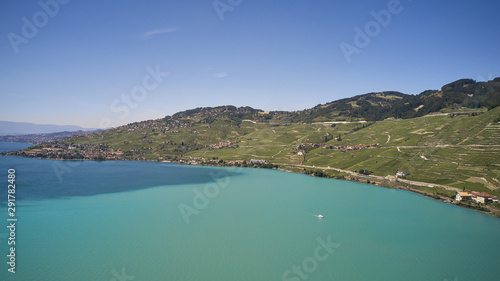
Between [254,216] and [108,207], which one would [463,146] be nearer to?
[254,216]

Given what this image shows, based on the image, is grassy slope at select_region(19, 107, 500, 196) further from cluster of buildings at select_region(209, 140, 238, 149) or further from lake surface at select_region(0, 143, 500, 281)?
lake surface at select_region(0, 143, 500, 281)

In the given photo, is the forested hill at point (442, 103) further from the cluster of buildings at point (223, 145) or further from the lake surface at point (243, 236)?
the lake surface at point (243, 236)

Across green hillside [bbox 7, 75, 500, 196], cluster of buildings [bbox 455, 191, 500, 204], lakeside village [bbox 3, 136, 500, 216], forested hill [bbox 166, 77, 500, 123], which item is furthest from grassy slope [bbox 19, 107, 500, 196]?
forested hill [bbox 166, 77, 500, 123]

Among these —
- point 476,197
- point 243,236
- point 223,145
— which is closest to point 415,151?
point 476,197

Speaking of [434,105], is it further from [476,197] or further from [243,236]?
[243,236]

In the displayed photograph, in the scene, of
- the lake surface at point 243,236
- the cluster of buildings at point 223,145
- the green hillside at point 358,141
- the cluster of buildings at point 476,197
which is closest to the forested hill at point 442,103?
the green hillside at point 358,141
